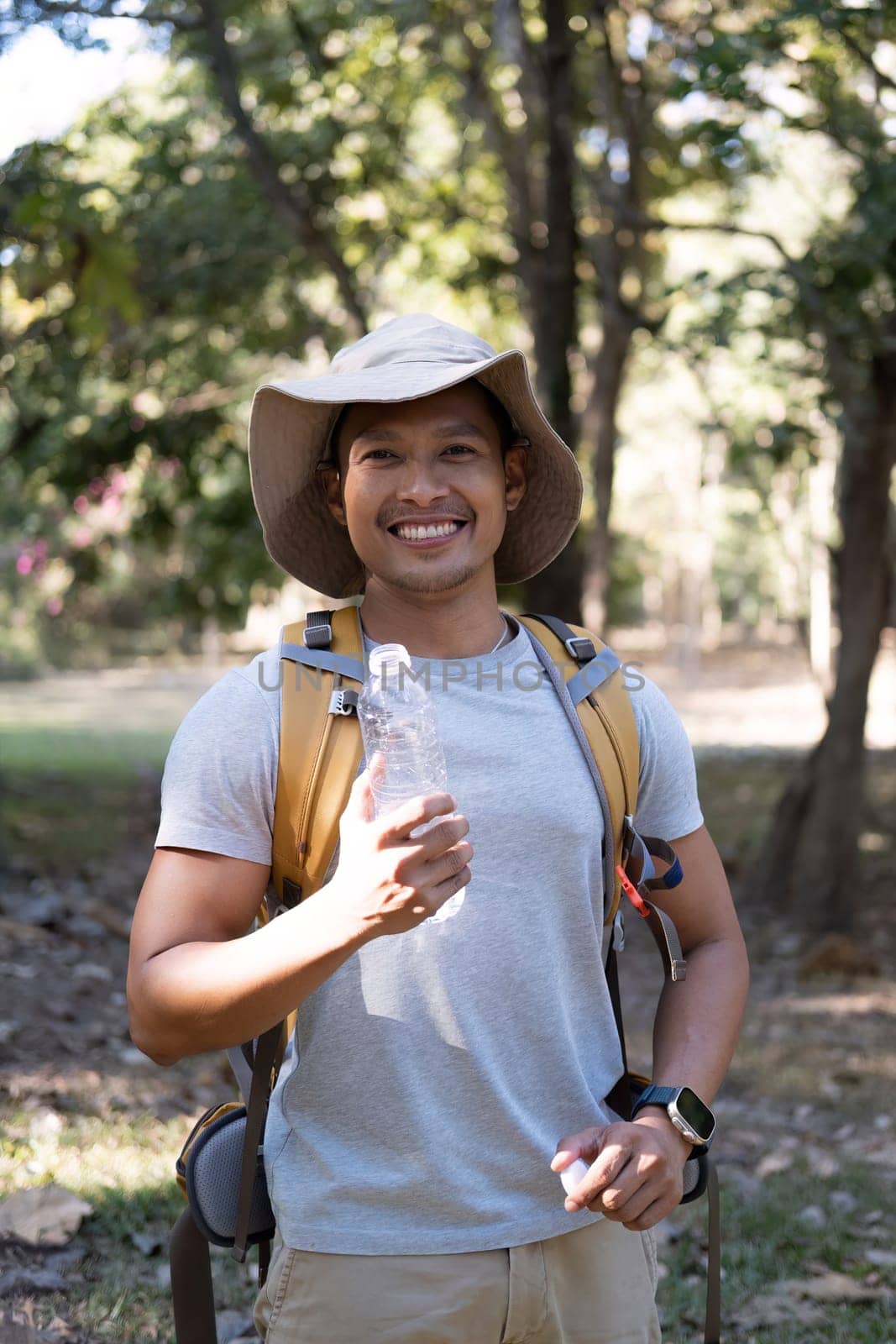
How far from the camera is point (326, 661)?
80.2 inches

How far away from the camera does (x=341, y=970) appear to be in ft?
6.49

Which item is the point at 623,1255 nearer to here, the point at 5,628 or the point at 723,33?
the point at 723,33

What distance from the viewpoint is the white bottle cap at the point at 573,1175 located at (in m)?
1.87

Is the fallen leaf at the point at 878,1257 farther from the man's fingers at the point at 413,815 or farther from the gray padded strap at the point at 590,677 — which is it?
the man's fingers at the point at 413,815

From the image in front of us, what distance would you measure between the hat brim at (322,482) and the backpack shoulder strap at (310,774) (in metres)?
0.46

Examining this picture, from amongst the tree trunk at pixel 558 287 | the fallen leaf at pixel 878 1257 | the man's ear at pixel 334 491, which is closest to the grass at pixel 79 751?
the tree trunk at pixel 558 287

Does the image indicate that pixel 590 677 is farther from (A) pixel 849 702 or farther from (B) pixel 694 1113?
(A) pixel 849 702

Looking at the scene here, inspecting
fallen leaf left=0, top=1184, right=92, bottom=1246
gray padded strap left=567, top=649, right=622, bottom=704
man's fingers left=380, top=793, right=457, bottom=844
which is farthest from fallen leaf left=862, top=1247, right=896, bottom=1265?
man's fingers left=380, top=793, right=457, bottom=844

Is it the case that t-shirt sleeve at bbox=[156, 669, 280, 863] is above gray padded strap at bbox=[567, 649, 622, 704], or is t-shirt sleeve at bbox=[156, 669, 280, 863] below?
below

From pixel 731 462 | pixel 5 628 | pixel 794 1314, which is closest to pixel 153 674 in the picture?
pixel 5 628

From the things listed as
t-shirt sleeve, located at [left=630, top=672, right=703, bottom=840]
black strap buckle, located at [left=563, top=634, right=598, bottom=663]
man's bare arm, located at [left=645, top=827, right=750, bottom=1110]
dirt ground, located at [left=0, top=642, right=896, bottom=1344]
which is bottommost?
dirt ground, located at [left=0, top=642, right=896, bottom=1344]

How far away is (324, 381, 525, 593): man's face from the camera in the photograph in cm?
215

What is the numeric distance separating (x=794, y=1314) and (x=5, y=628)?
3205 centimetres

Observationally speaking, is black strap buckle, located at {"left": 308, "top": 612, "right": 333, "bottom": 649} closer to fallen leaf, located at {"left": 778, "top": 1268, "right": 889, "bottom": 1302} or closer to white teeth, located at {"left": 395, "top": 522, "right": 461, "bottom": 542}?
white teeth, located at {"left": 395, "top": 522, "right": 461, "bottom": 542}
